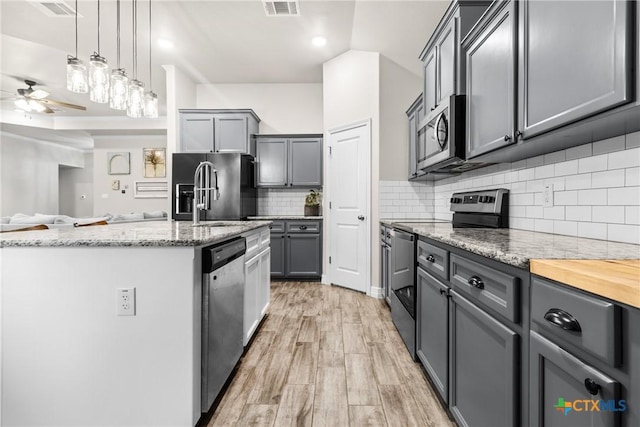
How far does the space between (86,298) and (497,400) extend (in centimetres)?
168

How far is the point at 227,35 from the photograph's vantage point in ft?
13.0

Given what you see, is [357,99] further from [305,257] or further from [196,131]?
[196,131]

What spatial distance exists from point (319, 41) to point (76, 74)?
2.72m

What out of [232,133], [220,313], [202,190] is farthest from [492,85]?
[232,133]

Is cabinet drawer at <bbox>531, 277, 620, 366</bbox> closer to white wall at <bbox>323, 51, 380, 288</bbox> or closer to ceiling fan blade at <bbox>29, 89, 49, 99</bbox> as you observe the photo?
white wall at <bbox>323, 51, 380, 288</bbox>

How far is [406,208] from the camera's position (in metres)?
4.09

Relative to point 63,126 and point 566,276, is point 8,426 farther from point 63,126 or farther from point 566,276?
point 63,126

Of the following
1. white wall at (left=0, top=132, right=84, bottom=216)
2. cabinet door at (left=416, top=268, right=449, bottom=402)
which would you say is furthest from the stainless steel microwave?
white wall at (left=0, top=132, right=84, bottom=216)

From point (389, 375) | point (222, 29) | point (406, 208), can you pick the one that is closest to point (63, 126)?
point (222, 29)

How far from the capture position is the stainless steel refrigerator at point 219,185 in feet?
15.1

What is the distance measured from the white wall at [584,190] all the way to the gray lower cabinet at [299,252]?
9.66 feet

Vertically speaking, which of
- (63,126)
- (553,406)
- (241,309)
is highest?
(63,126)

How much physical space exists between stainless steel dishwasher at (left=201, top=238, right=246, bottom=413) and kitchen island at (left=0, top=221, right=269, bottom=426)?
0.36ft

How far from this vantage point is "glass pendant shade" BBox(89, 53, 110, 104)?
7.42ft
